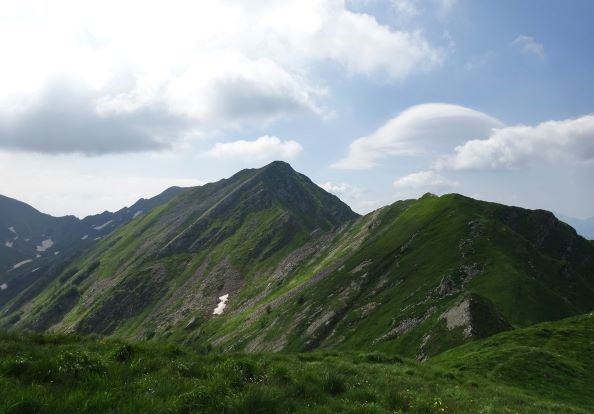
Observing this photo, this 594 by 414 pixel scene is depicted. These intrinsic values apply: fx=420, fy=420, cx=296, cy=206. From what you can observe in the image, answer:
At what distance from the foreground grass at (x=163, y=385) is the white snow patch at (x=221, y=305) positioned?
155075mm

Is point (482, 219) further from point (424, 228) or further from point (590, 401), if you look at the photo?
point (590, 401)

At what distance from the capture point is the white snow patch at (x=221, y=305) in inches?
6590

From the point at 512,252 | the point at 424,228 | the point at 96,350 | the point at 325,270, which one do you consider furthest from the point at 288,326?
the point at 96,350

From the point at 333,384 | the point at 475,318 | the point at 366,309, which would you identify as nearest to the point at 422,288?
the point at 366,309

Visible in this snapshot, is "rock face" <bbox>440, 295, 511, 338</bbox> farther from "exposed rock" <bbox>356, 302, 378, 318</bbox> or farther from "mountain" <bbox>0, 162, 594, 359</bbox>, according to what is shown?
"exposed rock" <bbox>356, 302, 378, 318</bbox>

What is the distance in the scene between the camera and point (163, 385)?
1184 centimetres

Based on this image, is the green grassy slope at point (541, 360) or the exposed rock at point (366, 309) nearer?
the green grassy slope at point (541, 360)

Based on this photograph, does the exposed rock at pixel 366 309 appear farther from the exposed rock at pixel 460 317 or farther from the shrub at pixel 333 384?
the shrub at pixel 333 384

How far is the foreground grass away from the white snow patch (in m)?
155

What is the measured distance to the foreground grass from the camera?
10.2 m

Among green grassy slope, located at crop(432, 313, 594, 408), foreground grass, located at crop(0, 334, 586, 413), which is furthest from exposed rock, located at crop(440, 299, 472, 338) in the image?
foreground grass, located at crop(0, 334, 586, 413)

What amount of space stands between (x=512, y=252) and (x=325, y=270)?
2195 inches

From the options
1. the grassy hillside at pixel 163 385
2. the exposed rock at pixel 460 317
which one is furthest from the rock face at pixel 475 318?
the grassy hillside at pixel 163 385

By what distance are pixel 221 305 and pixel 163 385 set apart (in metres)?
169
